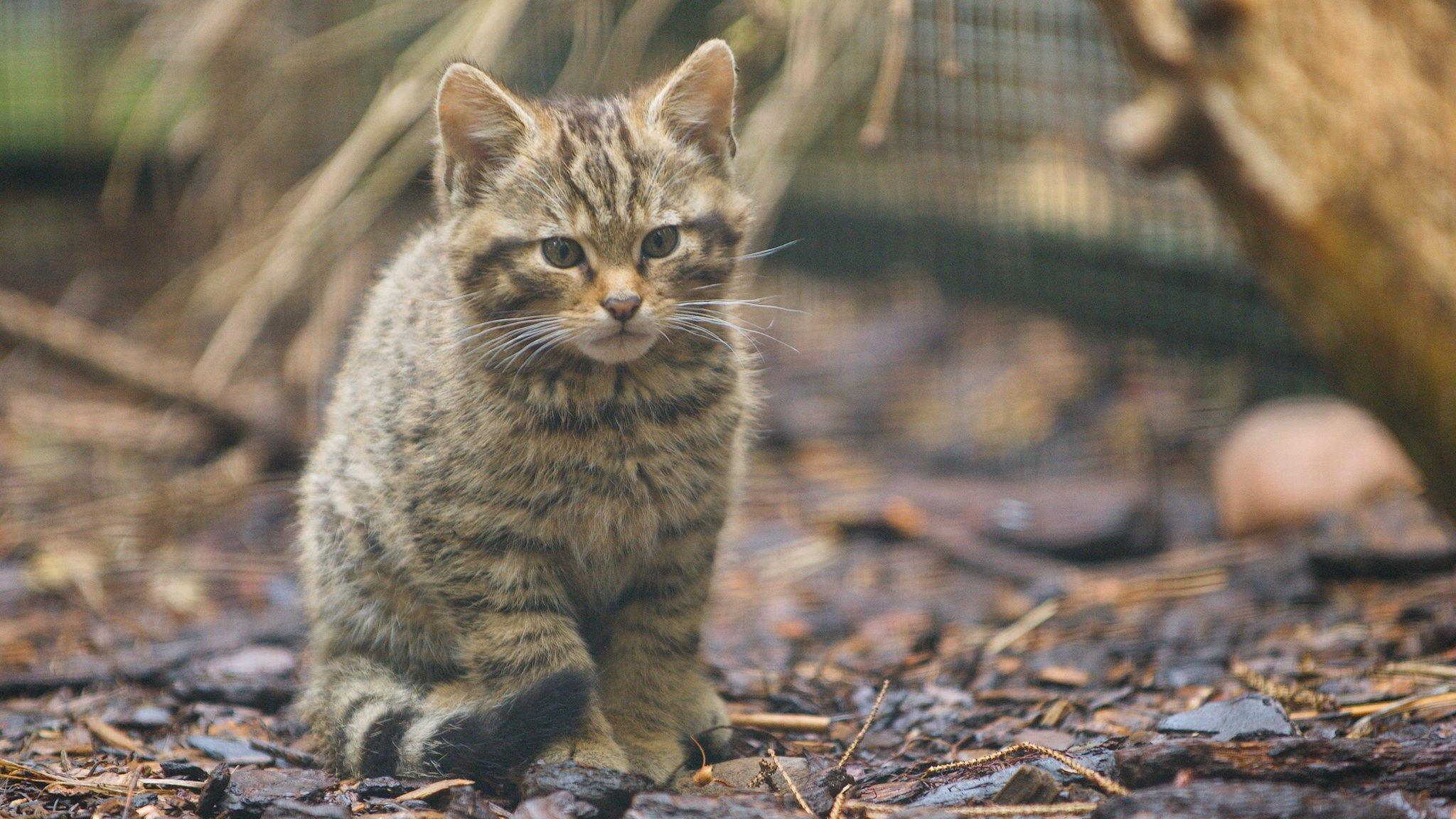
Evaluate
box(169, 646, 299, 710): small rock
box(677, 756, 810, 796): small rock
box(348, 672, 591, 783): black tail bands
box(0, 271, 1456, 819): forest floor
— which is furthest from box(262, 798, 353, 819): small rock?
box(169, 646, 299, 710): small rock

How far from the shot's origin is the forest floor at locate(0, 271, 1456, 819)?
2.74 metres

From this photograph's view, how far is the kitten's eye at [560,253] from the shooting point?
311cm

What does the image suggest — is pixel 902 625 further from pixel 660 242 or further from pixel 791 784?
pixel 660 242

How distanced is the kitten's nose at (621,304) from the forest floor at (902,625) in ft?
3.43

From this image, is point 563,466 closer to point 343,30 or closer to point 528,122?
point 528,122

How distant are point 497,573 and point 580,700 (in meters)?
0.40

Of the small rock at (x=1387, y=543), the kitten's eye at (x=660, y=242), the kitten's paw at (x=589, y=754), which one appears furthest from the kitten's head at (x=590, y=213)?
the small rock at (x=1387, y=543)

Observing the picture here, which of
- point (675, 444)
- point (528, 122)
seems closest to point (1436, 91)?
point (675, 444)

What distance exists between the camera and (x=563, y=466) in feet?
10.2

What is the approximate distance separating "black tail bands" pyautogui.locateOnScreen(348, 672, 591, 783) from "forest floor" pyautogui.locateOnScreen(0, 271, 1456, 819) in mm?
68

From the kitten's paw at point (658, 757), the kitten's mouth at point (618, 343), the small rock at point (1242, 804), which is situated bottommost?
the kitten's paw at point (658, 757)

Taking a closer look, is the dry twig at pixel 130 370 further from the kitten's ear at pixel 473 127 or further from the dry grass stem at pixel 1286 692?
the dry grass stem at pixel 1286 692

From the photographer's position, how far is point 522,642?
3041mm

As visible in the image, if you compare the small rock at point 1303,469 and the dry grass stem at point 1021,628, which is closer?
the dry grass stem at point 1021,628
